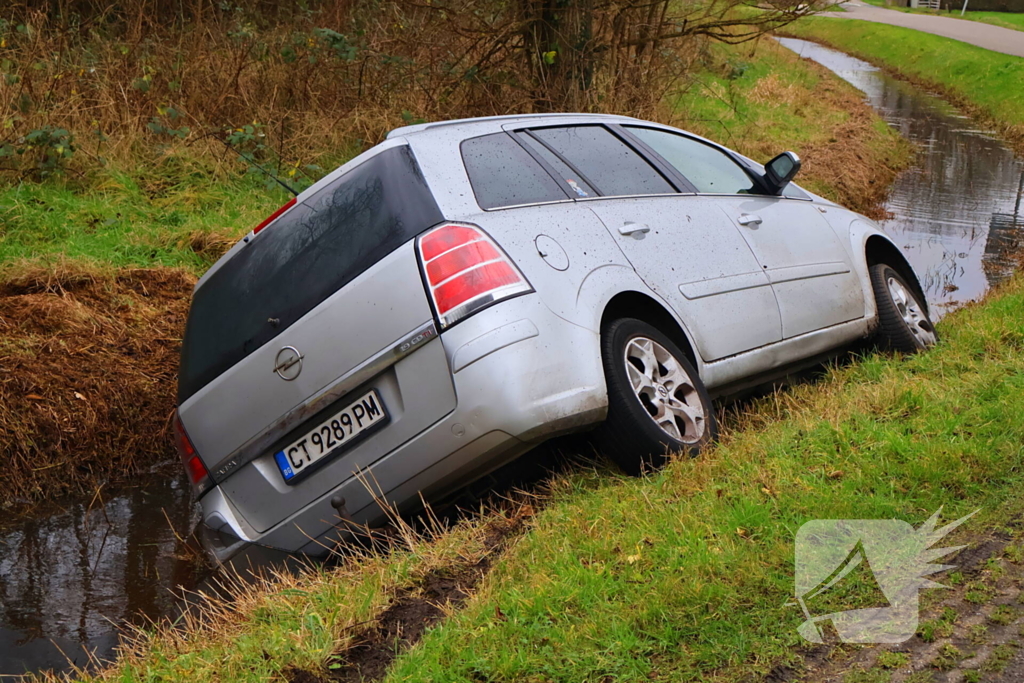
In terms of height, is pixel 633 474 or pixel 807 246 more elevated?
pixel 807 246

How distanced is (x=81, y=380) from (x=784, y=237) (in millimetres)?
4009

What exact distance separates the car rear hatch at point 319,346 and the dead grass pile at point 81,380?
161 cm

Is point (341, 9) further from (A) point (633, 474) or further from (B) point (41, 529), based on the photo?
(A) point (633, 474)

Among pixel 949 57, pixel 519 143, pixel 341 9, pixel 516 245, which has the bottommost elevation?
pixel 949 57

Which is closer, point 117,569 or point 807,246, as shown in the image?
point 117,569

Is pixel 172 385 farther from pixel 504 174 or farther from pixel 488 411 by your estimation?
pixel 488 411

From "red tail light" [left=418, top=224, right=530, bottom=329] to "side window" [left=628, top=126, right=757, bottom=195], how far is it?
5.91ft

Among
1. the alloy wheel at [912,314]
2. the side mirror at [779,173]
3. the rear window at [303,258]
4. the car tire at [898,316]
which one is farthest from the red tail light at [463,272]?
the alloy wheel at [912,314]

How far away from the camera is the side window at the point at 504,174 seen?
13.6 feet

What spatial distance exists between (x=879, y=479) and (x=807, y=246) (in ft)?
6.79

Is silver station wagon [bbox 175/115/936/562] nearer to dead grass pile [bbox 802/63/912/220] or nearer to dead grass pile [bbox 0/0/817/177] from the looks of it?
dead grass pile [bbox 0/0/817/177]

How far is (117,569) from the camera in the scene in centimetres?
450

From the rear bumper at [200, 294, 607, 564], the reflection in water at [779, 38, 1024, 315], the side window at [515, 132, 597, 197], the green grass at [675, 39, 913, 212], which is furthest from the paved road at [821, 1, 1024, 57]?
the rear bumper at [200, 294, 607, 564]

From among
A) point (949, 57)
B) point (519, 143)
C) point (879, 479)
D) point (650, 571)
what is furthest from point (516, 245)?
point (949, 57)
